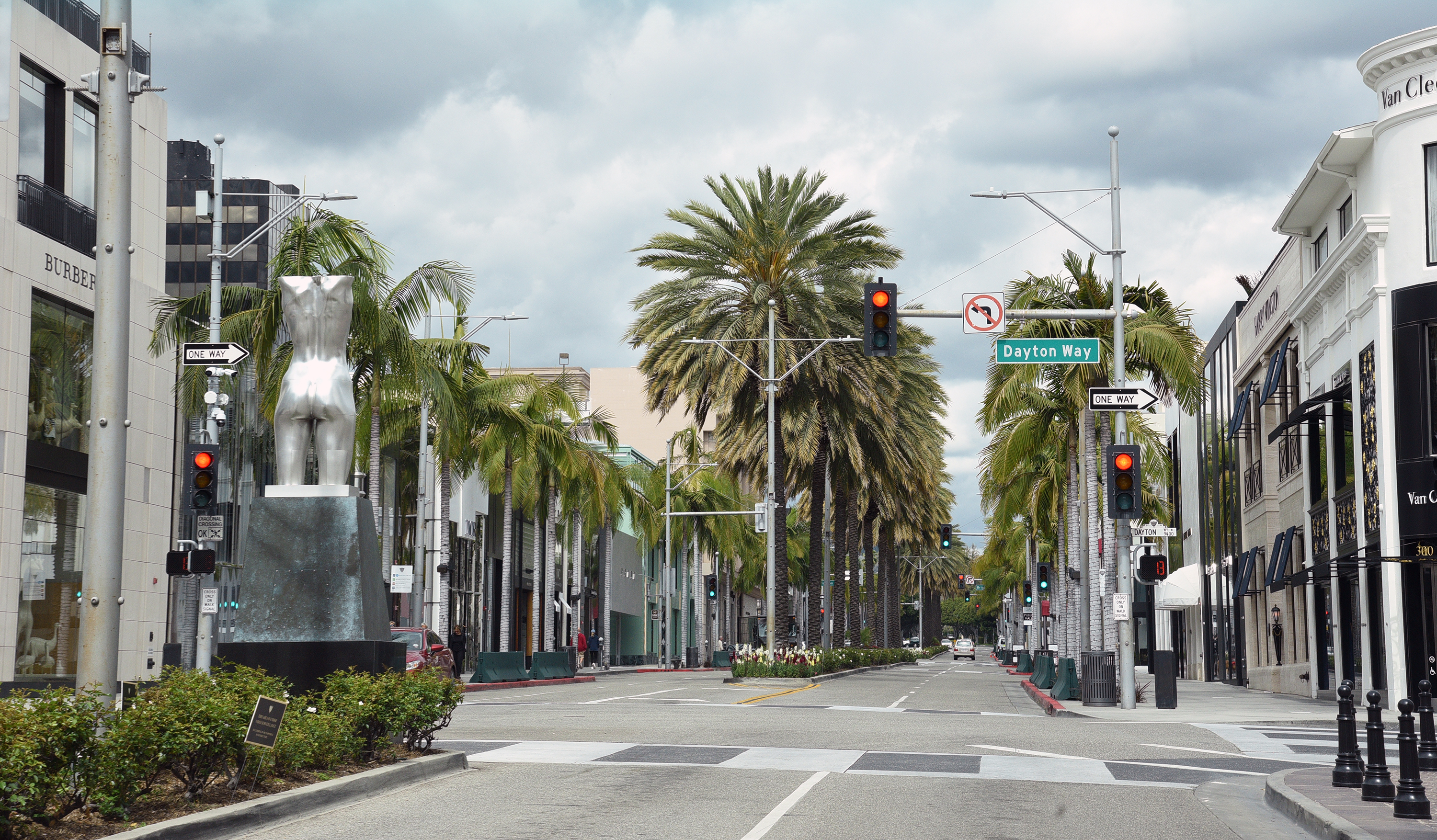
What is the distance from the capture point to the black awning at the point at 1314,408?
32.0 metres

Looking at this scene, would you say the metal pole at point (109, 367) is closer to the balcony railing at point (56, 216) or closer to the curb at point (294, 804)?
the curb at point (294, 804)

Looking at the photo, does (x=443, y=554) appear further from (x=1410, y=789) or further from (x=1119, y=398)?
(x=1410, y=789)

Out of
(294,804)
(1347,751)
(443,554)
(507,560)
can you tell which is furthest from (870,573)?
(294,804)

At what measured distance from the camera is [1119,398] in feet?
81.0

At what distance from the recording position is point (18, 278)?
101 feet

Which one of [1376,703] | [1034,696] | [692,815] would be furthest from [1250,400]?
[692,815]

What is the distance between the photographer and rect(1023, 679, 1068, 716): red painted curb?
27625mm

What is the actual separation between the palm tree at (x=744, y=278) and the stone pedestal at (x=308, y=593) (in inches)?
1082

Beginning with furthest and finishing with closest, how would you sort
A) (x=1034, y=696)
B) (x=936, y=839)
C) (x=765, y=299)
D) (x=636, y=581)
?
(x=636, y=581)
(x=765, y=299)
(x=1034, y=696)
(x=936, y=839)

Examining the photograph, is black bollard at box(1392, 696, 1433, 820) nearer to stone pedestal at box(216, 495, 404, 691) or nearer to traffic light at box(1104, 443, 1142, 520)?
stone pedestal at box(216, 495, 404, 691)

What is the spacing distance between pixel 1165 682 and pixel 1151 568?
3.34 meters

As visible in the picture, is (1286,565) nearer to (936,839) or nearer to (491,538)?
(936,839)

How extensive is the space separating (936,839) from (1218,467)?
44380 mm

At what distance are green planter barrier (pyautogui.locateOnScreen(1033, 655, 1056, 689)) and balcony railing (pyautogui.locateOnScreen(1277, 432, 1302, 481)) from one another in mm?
8274
